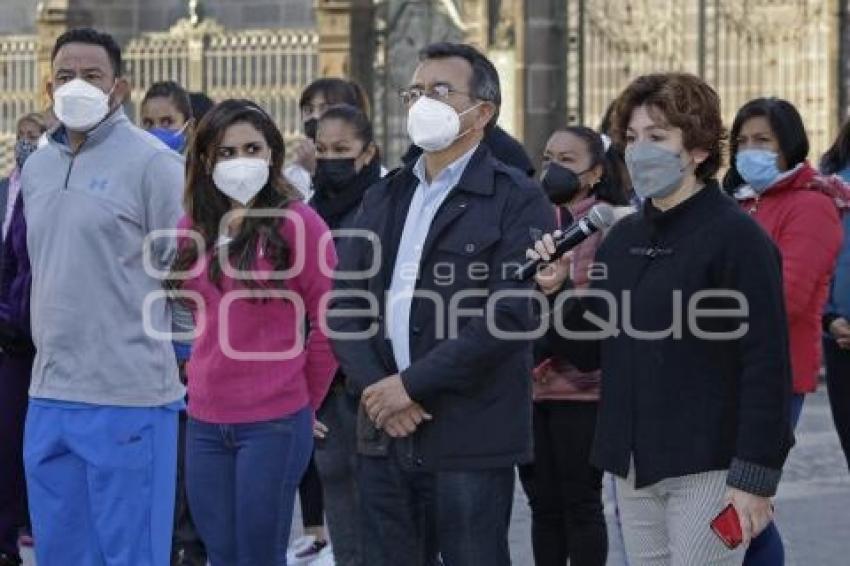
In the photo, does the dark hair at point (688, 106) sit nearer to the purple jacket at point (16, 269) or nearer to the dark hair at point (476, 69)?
the dark hair at point (476, 69)

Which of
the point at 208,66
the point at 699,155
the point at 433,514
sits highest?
the point at 208,66

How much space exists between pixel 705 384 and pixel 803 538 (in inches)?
181

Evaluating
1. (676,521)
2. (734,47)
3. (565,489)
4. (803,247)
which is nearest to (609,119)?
(803,247)

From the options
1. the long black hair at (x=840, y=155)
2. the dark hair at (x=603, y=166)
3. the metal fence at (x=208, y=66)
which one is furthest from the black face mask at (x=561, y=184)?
the metal fence at (x=208, y=66)

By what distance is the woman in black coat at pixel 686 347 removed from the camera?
583 centimetres

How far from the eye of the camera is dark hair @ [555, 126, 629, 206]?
8.49 m

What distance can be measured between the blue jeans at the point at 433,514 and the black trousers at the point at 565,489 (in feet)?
5.40

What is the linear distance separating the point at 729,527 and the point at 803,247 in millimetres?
2542

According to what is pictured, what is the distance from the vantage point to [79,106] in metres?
6.80

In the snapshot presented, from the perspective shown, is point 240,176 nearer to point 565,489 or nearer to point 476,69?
→ point 476,69

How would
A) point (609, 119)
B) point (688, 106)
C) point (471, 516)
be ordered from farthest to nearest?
point (609, 119), point (471, 516), point (688, 106)

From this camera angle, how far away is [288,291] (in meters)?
6.93

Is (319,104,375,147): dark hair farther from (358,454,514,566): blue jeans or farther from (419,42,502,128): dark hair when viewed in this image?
(358,454,514,566): blue jeans

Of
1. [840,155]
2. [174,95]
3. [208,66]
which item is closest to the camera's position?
[840,155]
